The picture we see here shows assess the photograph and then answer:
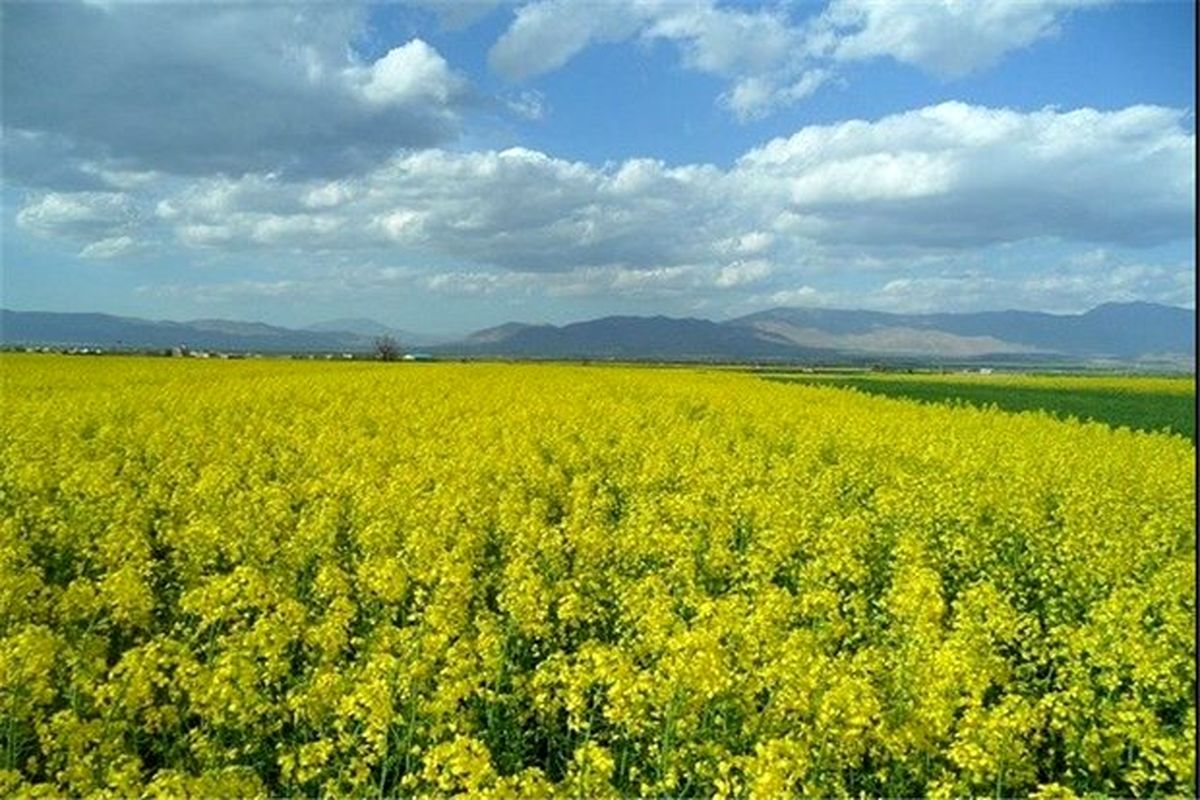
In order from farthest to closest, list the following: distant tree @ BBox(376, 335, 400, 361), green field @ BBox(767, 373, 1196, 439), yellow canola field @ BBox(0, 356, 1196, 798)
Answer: distant tree @ BBox(376, 335, 400, 361) → green field @ BBox(767, 373, 1196, 439) → yellow canola field @ BBox(0, 356, 1196, 798)

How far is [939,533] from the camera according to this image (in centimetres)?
1207

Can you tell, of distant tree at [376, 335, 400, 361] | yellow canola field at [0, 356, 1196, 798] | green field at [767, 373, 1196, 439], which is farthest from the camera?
distant tree at [376, 335, 400, 361]

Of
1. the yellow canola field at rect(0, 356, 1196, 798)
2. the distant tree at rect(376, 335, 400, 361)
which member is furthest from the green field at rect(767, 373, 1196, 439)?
the distant tree at rect(376, 335, 400, 361)

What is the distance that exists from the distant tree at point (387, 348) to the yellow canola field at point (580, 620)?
9803cm

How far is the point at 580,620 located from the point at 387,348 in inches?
4428

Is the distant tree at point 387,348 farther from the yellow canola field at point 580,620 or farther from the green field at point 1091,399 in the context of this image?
the yellow canola field at point 580,620

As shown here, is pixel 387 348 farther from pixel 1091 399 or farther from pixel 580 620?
pixel 580 620

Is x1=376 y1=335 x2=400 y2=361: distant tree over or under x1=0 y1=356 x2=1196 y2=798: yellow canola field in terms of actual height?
over

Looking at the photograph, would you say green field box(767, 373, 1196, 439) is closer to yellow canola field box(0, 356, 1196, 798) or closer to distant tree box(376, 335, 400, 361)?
yellow canola field box(0, 356, 1196, 798)

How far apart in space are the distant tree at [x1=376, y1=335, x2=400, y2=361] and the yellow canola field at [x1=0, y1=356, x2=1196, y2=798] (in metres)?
98.0

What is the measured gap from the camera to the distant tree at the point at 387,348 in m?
115

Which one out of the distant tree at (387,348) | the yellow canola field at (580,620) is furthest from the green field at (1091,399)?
the distant tree at (387,348)

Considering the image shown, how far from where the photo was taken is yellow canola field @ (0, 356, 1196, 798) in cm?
541

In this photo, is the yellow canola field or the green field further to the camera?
the green field
